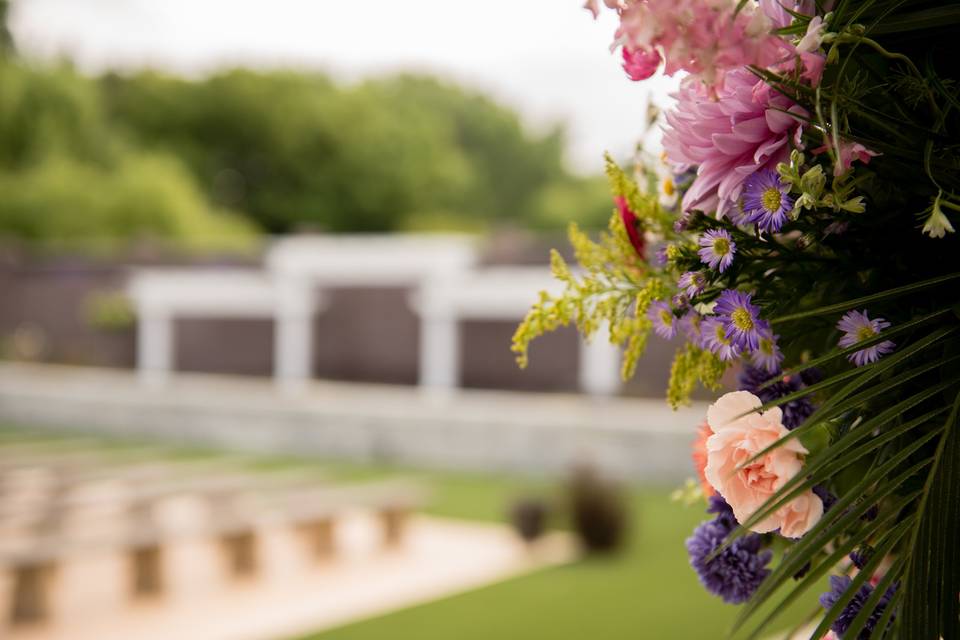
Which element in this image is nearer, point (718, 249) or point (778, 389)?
point (718, 249)

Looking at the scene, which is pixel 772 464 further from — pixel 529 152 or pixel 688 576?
pixel 529 152

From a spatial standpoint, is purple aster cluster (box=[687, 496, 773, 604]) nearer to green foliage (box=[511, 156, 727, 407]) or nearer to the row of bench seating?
green foliage (box=[511, 156, 727, 407])

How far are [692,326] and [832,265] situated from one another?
14cm

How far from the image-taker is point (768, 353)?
0.87 metres

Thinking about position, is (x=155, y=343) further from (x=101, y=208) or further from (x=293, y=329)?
(x=101, y=208)

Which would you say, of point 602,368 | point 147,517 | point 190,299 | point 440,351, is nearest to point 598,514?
point 147,517

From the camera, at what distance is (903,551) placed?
2.37ft

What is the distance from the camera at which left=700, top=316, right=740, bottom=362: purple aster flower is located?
831 mm

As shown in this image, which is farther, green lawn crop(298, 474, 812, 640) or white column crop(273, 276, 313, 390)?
white column crop(273, 276, 313, 390)

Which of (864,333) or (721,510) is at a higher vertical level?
(864,333)

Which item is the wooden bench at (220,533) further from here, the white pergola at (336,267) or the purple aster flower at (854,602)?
the white pergola at (336,267)

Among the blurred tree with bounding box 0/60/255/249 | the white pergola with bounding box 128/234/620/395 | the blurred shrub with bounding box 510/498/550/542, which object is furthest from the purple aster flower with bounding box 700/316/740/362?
the blurred tree with bounding box 0/60/255/249

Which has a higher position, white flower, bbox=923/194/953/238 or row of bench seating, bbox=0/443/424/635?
white flower, bbox=923/194/953/238

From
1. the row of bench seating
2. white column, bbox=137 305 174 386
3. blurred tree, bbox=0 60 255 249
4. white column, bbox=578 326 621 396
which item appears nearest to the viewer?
the row of bench seating
